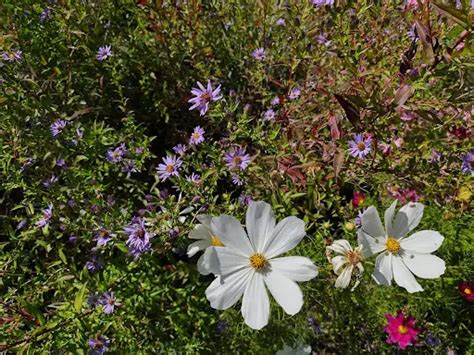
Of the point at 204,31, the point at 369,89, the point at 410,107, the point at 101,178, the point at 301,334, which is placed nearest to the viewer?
the point at 410,107

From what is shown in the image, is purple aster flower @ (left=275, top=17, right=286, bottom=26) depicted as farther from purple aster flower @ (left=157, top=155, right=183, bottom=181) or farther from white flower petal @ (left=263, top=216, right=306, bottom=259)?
white flower petal @ (left=263, top=216, right=306, bottom=259)

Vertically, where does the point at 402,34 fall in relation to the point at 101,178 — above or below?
above

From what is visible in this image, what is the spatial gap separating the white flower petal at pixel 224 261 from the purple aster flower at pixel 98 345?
2.16ft

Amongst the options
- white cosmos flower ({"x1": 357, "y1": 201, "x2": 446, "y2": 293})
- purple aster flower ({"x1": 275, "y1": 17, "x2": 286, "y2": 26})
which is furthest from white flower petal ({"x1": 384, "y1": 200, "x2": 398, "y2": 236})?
purple aster flower ({"x1": 275, "y1": 17, "x2": 286, "y2": 26})

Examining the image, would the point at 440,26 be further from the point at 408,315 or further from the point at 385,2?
the point at 408,315

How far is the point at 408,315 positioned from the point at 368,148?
69 cm

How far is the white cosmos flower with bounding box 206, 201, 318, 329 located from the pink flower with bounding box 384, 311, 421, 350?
752 millimetres

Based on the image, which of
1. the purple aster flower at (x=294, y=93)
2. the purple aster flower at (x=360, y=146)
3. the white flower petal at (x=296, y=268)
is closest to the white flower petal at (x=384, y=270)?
the white flower petal at (x=296, y=268)

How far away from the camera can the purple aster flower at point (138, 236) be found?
49.8 inches

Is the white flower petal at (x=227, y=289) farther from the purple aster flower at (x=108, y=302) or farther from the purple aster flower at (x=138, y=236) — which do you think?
the purple aster flower at (x=108, y=302)

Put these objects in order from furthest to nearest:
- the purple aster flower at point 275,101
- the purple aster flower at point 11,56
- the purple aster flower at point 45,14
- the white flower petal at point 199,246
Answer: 1. the purple aster flower at point 275,101
2. the purple aster flower at point 45,14
3. the purple aster flower at point 11,56
4. the white flower petal at point 199,246

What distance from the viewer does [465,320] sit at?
5.68ft

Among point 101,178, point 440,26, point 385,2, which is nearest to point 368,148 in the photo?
point 440,26

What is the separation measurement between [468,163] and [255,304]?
0.96 m
